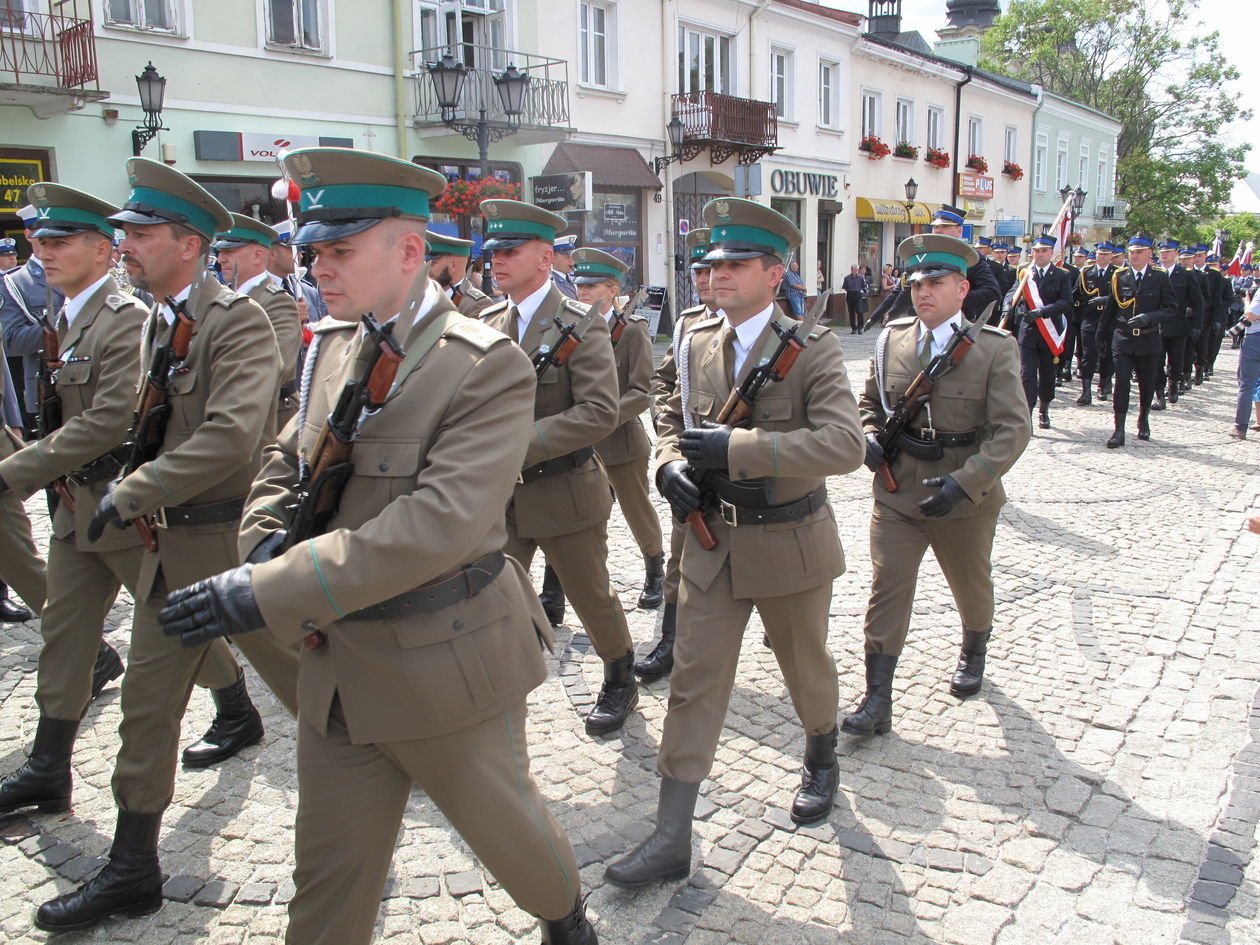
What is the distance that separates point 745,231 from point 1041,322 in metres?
8.86

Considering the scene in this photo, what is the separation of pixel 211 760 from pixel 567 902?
2.13 metres

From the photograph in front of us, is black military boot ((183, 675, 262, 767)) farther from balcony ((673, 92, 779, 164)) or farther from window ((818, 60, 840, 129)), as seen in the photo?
window ((818, 60, 840, 129))

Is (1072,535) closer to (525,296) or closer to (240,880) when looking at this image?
(525,296)

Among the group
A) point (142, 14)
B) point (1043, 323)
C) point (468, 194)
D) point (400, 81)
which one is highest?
point (142, 14)

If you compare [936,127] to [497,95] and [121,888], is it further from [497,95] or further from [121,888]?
[121,888]

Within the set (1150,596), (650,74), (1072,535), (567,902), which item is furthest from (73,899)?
(650,74)

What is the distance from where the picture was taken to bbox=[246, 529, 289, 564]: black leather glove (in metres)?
2.22

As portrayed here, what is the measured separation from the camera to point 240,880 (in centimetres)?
325

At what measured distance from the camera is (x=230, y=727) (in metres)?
4.11

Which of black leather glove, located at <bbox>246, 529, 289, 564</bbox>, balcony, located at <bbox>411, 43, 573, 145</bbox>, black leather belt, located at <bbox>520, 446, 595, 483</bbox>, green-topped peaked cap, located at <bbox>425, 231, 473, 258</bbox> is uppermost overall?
balcony, located at <bbox>411, 43, 573, 145</bbox>

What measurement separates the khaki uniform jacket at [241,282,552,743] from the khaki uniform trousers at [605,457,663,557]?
10.8 feet

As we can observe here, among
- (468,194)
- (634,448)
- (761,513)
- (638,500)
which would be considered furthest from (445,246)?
(468,194)

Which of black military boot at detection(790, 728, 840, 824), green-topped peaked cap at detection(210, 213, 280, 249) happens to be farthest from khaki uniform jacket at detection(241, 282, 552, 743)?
green-topped peaked cap at detection(210, 213, 280, 249)

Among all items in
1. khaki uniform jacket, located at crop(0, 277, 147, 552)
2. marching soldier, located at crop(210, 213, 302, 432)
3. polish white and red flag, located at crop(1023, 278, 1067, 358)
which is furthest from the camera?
polish white and red flag, located at crop(1023, 278, 1067, 358)
